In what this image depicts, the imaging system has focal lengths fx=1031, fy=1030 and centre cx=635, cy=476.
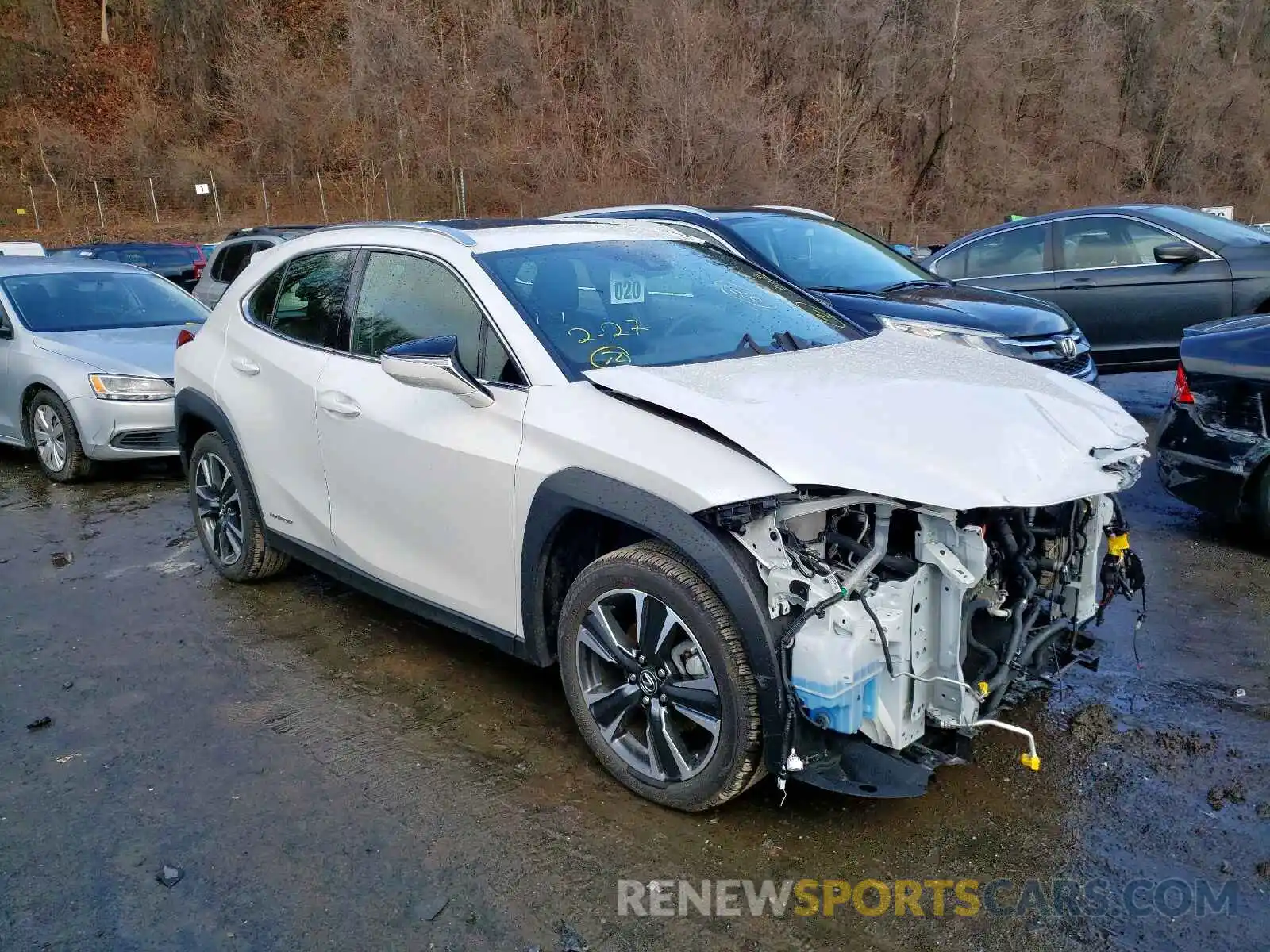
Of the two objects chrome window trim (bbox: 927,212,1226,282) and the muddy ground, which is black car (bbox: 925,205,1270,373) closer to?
chrome window trim (bbox: 927,212,1226,282)

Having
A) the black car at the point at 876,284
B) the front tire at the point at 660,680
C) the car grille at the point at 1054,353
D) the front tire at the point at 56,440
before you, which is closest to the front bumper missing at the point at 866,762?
the front tire at the point at 660,680

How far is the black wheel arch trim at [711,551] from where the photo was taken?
2.83m

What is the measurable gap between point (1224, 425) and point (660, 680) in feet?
12.5

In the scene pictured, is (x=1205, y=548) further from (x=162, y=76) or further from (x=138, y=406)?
(x=162, y=76)

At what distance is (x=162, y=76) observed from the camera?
49.9 meters

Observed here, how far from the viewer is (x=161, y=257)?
21703 millimetres

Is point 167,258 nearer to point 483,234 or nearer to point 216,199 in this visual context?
point 216,199

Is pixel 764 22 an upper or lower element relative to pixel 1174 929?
upper

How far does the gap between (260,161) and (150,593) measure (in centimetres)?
4309

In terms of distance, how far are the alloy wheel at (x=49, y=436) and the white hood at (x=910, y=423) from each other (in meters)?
6.18

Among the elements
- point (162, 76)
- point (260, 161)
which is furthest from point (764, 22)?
point (162, 76)

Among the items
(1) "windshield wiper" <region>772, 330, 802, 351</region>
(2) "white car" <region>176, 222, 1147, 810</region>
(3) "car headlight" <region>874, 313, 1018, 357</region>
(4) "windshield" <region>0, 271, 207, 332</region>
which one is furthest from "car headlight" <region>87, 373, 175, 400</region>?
(1) "windshield wiper" <region>772, 330, 802, 351</region>

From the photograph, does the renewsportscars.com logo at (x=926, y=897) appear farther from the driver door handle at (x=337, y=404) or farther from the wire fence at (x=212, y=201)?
the wire fence at (x=212, y=201)

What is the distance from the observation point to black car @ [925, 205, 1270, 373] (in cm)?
851
